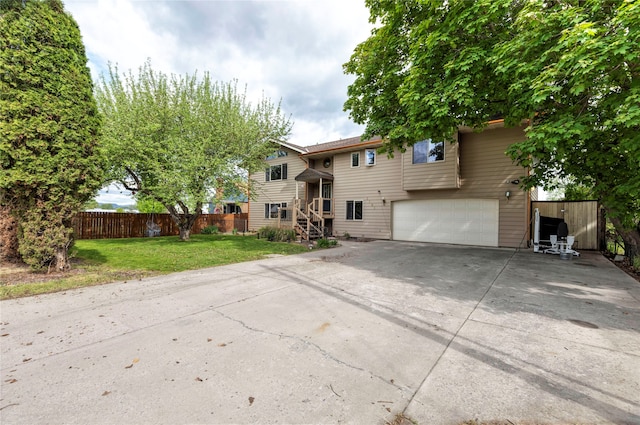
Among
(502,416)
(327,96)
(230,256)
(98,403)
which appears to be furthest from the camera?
(327,96)

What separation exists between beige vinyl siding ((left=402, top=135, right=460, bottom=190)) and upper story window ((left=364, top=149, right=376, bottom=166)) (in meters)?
1.99

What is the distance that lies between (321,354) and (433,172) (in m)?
11.4

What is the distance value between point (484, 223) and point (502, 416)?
38.1 feet

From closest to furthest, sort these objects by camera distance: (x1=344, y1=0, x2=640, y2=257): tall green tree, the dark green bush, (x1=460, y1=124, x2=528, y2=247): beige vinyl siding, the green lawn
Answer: (x1=344, y1=0, x2=640, y2=257): tall green tree < the green lawn < (x1=460, y1=124, x2=528, y2=247): beige vinyl siding < the dark green bush

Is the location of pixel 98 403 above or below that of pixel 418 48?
below

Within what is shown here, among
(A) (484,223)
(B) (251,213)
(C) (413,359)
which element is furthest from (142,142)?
(A) (484,223)

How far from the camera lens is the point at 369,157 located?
48.9 feet

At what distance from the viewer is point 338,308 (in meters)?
3.99

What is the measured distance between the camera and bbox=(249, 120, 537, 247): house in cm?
1120

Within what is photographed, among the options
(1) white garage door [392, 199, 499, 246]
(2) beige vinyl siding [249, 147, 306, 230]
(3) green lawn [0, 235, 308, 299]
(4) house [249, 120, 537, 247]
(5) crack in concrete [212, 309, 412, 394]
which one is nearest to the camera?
(5) crack in concrete [212, 309, 412, 394]

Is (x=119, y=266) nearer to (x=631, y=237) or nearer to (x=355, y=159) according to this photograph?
(x=355, y=159)

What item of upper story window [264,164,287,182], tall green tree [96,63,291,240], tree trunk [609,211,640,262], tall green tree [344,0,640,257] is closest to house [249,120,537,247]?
upper story window [264,164,287,182]

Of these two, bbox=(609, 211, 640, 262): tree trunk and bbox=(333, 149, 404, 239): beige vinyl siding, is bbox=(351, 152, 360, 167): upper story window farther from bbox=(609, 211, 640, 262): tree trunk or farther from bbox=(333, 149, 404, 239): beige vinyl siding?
bbox=(609, 211, 640, 262): tree trunk

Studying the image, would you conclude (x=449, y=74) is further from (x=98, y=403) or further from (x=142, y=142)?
(x=142, y=142)
